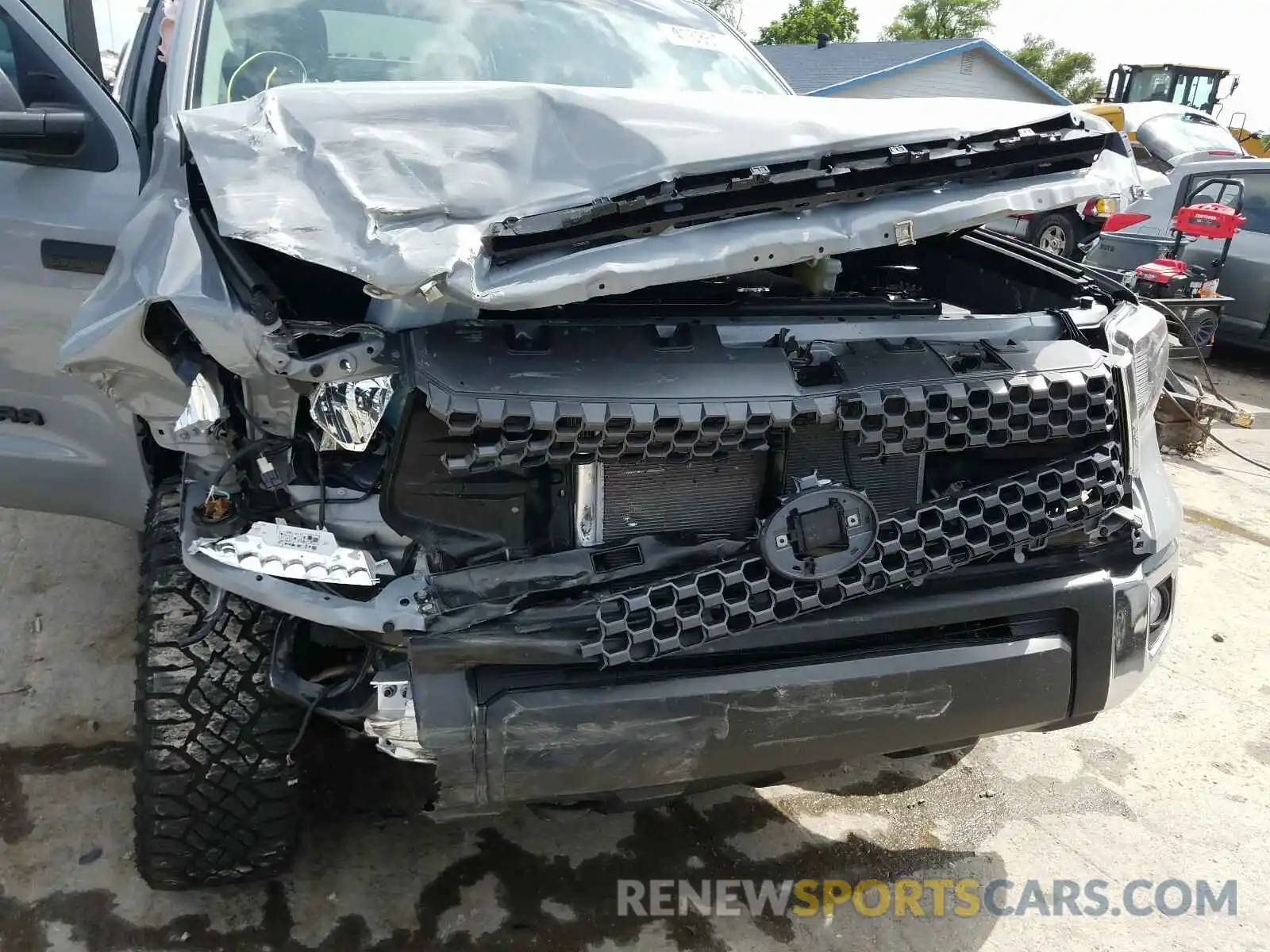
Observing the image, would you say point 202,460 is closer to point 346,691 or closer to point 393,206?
point 346,691

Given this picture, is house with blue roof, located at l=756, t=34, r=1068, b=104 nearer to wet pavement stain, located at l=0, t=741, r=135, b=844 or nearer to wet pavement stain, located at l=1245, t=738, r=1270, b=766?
wet pavement stain, located at l=1245, t=738, r=1270, b=766

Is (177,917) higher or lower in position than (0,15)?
lower

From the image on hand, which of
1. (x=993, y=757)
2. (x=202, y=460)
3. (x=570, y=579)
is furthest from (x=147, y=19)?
(x=993, y=757)

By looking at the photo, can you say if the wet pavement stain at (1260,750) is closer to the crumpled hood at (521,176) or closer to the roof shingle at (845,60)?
the crumpled hood at (521,176)

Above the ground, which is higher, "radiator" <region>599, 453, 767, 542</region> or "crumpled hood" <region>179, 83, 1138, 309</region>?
"crumpled hood" <region>179, 83, 1138, 309</region>

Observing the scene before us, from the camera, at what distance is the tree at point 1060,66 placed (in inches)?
1816

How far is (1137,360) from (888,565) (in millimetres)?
771

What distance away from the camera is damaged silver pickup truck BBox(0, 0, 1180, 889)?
1596 mm

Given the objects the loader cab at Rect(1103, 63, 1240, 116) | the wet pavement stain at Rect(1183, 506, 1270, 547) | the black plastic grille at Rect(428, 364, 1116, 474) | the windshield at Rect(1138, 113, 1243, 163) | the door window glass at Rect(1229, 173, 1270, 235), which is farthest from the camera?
the loader cab at Rect(1103, 63, 1240, 116)

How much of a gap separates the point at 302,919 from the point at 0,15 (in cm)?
233

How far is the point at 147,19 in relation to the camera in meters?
3.18

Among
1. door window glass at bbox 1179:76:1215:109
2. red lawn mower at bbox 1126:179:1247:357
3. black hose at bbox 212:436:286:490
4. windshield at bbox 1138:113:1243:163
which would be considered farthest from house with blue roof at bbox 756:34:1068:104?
black hose at bbox 212:436:286:490

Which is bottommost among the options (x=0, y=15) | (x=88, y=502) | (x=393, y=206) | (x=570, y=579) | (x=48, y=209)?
(x=88, y=502)

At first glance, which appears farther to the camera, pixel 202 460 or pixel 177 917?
→ pixel 177 917
